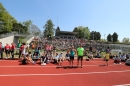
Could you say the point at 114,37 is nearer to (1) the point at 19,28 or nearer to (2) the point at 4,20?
(1) the point at 19,28

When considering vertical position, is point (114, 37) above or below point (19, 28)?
below

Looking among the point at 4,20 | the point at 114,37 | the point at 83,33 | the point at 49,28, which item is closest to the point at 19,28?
the point at 49,28

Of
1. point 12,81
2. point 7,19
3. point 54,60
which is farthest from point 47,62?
point 7,19

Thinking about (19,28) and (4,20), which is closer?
(4,20)

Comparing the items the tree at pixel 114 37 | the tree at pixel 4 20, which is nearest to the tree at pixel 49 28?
the tree at pixel 4 20

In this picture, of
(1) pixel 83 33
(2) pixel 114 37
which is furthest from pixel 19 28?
(2) pixel 114 37

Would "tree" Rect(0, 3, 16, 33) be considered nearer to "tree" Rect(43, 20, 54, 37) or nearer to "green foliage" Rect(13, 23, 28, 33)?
"green foliage" Rect(13, 23, 28, 33)

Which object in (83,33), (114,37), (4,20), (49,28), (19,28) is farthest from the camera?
(114,37)

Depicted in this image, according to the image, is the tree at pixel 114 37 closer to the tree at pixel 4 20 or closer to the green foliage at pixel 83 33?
the green foliage at pixel 83 33

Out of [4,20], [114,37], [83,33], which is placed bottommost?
[114,37]

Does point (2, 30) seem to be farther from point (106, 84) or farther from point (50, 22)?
point (106, 84)

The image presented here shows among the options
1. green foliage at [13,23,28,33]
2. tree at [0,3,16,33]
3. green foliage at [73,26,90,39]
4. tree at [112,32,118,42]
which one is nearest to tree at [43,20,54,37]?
green foliage at [13,23,28,33]

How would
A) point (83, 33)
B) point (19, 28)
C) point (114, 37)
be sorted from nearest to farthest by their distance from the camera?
point (19, 28), point (83, 33), point (114, 37)

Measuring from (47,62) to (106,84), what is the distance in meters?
6.96
